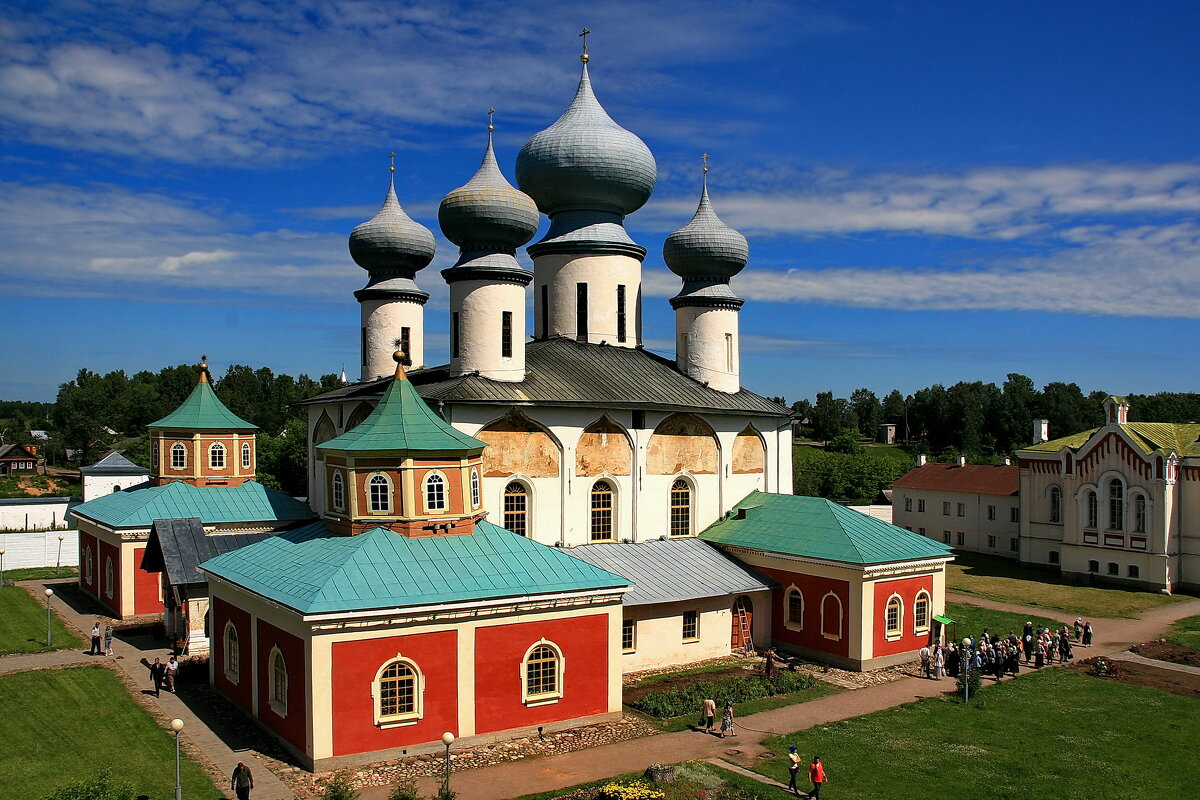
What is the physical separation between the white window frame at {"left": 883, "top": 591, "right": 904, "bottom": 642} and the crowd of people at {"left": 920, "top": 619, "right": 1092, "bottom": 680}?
0.65 meters

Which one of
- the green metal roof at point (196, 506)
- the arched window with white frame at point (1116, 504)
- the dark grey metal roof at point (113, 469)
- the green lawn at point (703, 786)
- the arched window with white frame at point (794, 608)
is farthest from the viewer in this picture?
the dark grey metal roof at point (113, 469)

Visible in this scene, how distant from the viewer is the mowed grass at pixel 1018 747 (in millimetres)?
14438

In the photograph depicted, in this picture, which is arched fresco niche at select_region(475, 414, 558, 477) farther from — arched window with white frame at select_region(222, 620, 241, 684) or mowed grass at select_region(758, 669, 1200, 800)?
mowed grass at select_region(758, 669, 1200, 800)

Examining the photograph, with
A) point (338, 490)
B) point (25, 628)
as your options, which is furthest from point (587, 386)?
point (25, 628)

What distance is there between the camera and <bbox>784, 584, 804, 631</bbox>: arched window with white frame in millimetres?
22594

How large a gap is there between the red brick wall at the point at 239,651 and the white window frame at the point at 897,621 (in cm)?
1367

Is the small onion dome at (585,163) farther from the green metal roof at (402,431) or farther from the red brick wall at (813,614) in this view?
the red brick wall at (813,614)

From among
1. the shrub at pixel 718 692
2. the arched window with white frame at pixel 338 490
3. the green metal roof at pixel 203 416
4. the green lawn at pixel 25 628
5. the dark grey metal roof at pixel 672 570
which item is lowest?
the green lawn at pixel 25 628

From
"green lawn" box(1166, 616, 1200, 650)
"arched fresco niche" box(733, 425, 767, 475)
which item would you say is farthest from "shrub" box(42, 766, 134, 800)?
"green lawn" box(1166, 616, 1200, 650)

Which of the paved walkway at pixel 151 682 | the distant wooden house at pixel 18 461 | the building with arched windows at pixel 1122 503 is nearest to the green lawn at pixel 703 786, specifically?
the paved walkway at pixel 151 682

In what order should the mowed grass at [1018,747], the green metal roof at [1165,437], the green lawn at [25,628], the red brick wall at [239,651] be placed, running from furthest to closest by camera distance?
1. the green metal roof at [1165,437]
2. the green lawn at [25,628]
3. the red brick wall at [239,651]
4. the mowed grass at [1018,747]

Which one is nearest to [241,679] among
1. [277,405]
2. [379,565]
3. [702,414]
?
[379,565]

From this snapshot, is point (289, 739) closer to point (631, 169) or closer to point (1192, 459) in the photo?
point (631, 169)

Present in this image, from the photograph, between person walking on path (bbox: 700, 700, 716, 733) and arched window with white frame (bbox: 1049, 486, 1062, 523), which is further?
arched window with white frame (bbox: 1049, 486, 1062, 523)
